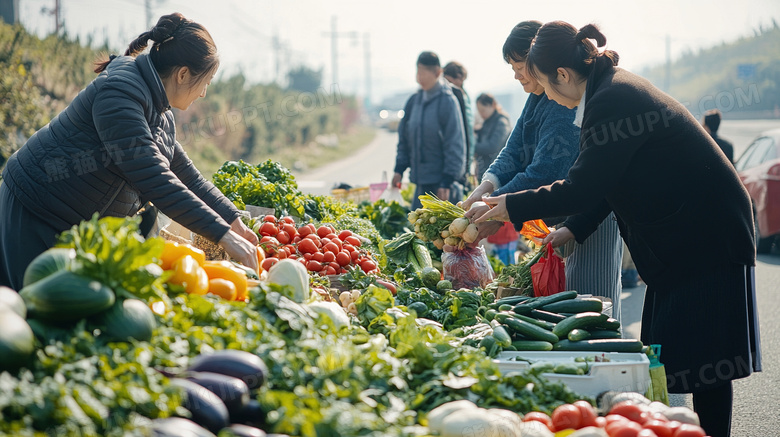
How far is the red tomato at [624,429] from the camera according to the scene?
2.14 metres

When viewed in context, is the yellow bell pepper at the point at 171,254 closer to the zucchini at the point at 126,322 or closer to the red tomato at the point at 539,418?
the zucchini at the point at 126,322

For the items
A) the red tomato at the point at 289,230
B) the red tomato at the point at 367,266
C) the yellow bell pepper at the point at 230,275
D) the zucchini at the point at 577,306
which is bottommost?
the zucchini at the point at 577,306

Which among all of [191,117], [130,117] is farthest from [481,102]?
[191,117]

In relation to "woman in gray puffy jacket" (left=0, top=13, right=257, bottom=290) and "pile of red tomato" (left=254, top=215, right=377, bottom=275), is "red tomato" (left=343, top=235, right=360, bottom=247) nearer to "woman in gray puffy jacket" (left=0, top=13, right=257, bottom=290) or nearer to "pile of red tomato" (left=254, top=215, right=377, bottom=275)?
"pile of red tomato" (left=254, top=215, right=377, bottom=275)

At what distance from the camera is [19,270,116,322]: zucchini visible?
2000 millimetres

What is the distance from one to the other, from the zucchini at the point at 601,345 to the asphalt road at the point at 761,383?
1.81m

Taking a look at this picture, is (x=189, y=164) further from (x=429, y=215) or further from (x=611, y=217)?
(x=611, y=217)

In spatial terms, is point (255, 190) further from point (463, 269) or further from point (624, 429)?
point (624, 429)

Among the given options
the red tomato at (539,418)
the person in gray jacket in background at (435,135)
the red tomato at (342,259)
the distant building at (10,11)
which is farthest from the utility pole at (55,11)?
the red tomato at (539,418)

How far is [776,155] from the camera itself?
9.48m

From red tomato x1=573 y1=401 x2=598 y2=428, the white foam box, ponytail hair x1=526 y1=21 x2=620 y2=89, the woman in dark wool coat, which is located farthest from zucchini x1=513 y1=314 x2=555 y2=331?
ponytail hair x1=526 y1=21 x2=620 y2=89

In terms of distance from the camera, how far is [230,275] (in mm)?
2730

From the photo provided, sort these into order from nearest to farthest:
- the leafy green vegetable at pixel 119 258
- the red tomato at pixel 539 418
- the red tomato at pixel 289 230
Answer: the leafy green vegetable at pixel 119 258
the red tomato at pixel 539 418
the red tomato at pixel 289 230

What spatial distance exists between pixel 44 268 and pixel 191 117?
2529 centimetres
